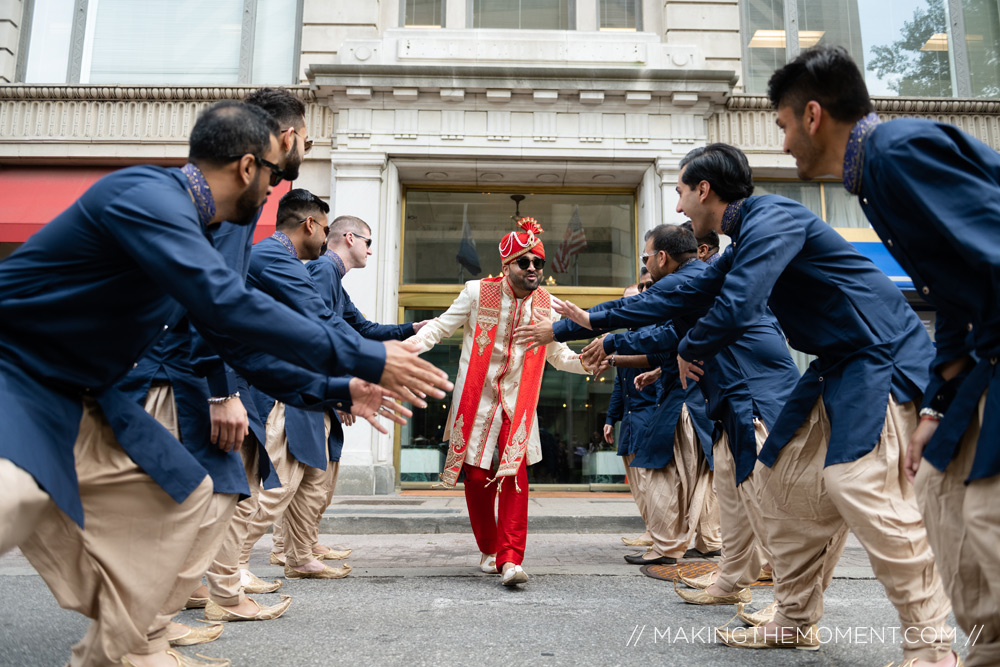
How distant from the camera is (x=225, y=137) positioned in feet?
7.63

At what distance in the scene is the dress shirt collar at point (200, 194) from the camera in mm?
2273

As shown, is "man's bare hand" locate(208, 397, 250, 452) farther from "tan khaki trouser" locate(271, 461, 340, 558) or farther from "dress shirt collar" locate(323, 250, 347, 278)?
"dress shirt collar" locate(323, 250, 347, 278)

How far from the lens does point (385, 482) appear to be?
9.68 m

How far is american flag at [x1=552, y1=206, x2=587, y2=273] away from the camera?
444 inches

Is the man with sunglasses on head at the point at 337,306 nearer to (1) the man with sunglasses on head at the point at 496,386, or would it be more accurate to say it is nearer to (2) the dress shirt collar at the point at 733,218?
(1) the man with sunglasses on head at the point at 496,386

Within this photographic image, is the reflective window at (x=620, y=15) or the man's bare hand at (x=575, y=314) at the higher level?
the reflective window at (x=620, y=15)

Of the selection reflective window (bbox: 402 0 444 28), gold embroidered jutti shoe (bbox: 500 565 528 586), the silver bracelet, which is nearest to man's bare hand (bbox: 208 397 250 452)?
the silver bracelet

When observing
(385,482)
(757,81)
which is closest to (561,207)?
(757,81)

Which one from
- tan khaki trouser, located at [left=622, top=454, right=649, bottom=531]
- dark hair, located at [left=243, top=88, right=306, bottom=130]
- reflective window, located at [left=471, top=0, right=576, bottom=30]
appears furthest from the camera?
reflective window, located at [left=471, top=0, right=576, bottom=30]

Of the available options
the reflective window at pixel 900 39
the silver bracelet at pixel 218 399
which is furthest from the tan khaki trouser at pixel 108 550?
the reflective window at pixel 900 39

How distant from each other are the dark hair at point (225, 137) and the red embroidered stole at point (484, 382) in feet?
9.89

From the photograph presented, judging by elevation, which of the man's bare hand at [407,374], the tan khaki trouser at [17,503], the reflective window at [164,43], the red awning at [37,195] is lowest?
the tan khaki trouser at [17,503]

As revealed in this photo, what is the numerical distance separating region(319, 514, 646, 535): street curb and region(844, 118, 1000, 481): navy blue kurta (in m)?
5.81

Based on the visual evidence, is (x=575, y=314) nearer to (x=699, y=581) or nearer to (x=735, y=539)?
(x=735, y=539)
